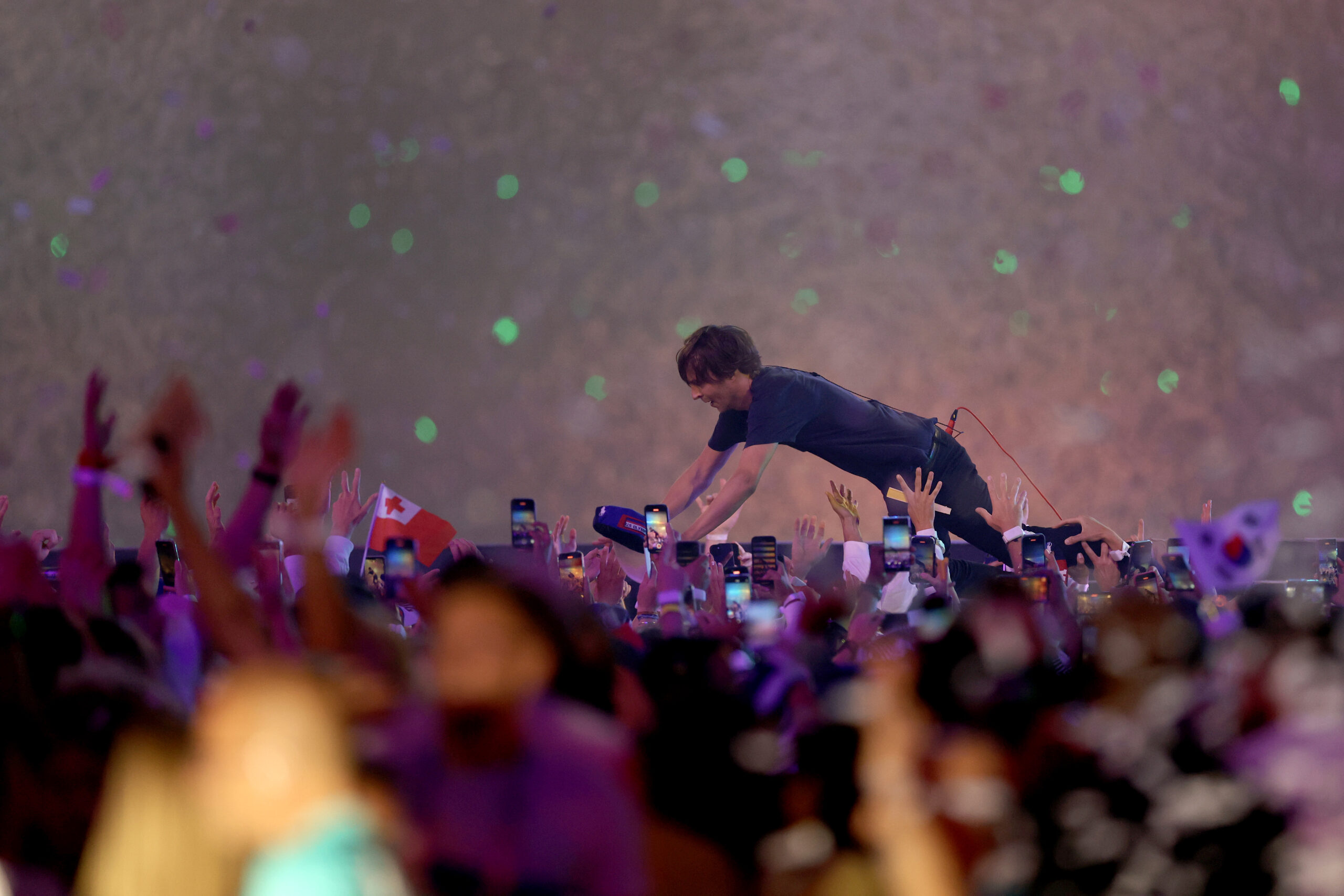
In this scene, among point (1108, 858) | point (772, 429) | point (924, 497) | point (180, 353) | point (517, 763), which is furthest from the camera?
point (180, 353)

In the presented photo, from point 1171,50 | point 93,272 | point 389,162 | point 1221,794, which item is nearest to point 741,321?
point 389,162

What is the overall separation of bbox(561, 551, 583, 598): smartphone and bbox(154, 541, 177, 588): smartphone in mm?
962

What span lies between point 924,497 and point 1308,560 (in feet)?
10.3

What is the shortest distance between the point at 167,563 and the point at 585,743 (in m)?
2.27

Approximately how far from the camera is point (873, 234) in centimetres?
614

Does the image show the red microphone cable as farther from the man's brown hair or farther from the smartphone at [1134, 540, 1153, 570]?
the smartphone at [1134, 540, 1153, 570]

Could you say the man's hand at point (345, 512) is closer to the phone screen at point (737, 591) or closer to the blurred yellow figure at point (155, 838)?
the phone screen at point (737, 591)

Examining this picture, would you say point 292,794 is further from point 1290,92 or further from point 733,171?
point 1290,92

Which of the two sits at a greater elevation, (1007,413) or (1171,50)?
(1171,50)

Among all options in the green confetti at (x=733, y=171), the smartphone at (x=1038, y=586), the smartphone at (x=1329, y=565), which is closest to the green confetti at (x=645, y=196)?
the green confetti at (x=733, y=171)

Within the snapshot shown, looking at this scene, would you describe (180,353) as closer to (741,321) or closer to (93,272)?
(93,272)

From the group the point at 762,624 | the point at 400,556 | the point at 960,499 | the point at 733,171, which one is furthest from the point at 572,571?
the point at 733,171

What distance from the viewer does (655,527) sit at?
357 centimetres

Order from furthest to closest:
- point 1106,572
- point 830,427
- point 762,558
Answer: point 830,427 < point 1106,572 < point 762,558
